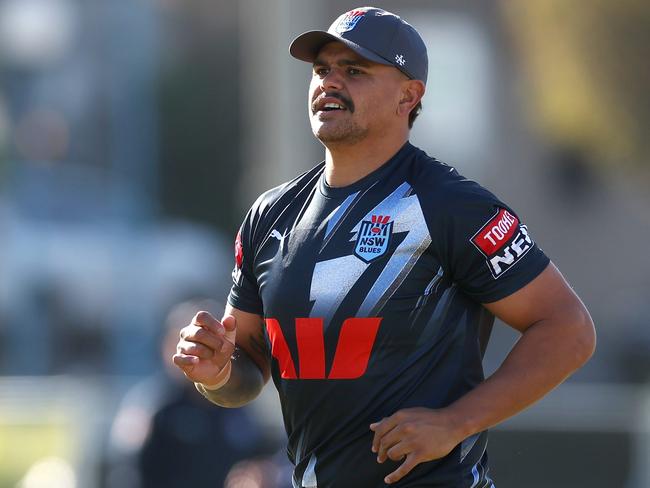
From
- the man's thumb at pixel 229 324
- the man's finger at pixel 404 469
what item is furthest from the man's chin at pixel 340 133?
the man's finger at pixel 404 469

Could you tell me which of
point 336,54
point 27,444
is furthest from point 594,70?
point 336,54

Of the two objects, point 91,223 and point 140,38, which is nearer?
point 91,223

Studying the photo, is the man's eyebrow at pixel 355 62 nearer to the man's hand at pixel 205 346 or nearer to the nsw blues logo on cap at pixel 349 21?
the nsw blues logo on cap at pixel 349 21

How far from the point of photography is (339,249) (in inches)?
173

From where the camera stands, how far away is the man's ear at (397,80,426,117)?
459 cm

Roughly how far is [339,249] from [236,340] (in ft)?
2.29

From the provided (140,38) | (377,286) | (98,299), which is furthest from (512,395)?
(140,38)

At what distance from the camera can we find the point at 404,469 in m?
4.12

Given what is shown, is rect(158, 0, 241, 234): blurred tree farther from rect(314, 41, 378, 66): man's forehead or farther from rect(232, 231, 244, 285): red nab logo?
rect(314, 41, 378, 66): man's forehead

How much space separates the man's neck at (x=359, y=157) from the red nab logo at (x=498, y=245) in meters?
0.48

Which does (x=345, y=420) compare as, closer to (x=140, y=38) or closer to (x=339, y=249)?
(x=339, y=249)

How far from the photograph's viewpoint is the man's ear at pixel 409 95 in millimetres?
4590

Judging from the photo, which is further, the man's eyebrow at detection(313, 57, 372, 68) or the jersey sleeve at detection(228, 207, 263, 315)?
the jersey sleeve at detection(228, 207, 263, 315)

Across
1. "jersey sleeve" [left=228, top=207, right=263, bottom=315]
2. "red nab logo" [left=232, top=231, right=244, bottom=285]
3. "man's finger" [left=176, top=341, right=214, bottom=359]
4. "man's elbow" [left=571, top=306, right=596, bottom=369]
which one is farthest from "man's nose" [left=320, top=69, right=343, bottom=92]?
"man's elbow" [left=571, top=306, right=596, bottom=369]
